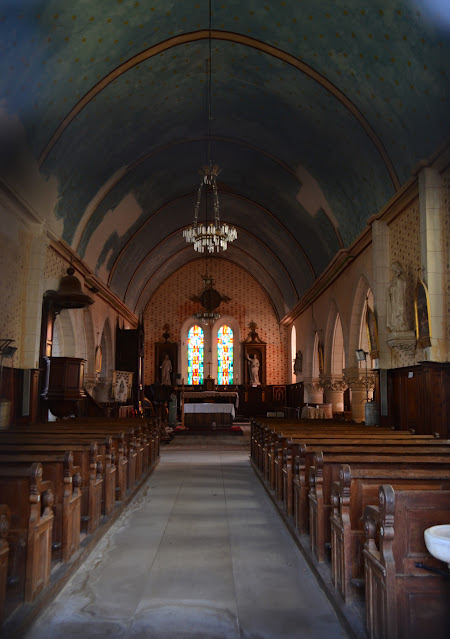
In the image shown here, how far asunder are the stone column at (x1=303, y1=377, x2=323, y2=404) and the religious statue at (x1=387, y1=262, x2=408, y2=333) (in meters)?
11.0

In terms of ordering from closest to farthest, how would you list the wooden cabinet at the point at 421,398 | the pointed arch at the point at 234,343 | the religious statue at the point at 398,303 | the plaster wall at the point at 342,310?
the wooden cabinet at the point at 421,398
the religious statue at the point at 398,303
the plaster wall at the point at 342,310
the pointed arch at the point at 234,343

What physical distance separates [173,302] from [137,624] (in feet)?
83.7

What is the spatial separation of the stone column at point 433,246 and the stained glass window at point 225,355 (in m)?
19.6

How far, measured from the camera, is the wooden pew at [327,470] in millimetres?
4887

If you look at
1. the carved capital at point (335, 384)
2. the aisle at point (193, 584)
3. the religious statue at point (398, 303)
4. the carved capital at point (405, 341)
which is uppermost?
the religious statue at point (398, 303)

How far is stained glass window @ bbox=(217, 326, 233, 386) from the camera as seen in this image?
28703 millimetres

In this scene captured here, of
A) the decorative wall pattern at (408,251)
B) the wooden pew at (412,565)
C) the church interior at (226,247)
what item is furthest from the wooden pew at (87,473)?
the decorative wall pattern at (408,251)

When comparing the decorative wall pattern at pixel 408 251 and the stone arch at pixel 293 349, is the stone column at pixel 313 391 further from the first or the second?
the decorative wall pattern at pixel 408 251

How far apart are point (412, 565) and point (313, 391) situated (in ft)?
62.0

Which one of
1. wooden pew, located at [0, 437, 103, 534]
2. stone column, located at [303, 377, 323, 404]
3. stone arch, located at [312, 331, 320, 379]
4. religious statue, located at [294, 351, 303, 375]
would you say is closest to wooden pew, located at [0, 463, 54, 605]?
wooden pew, located at [0, 437, 103, 534]

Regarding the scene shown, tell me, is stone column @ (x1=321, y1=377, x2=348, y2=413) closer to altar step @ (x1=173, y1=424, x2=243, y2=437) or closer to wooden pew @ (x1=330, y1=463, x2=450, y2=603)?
altar step @ (x1=173, y1=424, x2=243, y2=437)

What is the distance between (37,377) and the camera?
12047 millimetres

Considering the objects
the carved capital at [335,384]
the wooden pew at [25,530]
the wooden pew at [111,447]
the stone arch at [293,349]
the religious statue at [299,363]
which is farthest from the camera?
the stone arch at [293,349]

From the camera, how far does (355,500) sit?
4.07m
